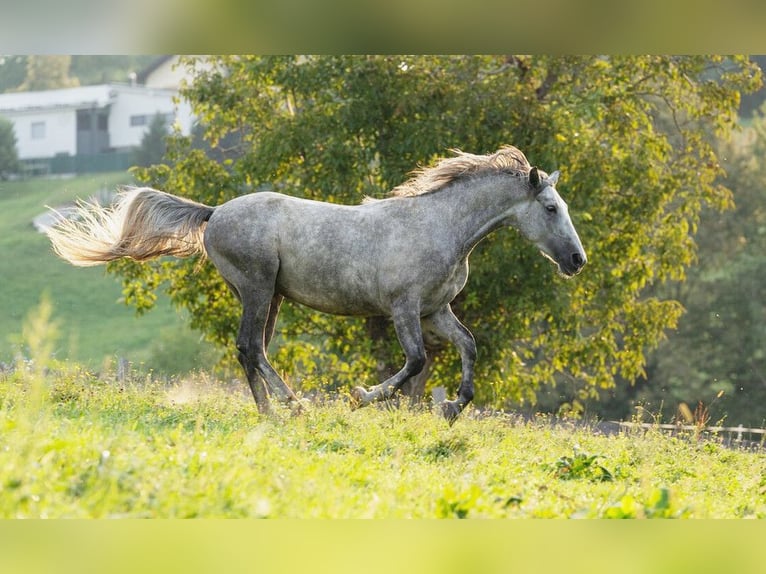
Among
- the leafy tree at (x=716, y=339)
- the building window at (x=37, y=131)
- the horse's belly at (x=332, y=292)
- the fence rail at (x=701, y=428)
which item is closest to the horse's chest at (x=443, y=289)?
the horse's belly at (x=332, y=292)

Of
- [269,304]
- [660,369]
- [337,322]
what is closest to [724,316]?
[660,369]

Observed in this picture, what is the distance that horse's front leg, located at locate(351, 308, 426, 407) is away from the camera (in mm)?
9133

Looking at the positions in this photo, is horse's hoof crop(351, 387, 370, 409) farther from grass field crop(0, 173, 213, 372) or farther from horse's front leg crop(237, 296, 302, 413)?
grass field crop(0, 173, 213, 372)

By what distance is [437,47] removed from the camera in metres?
2.77

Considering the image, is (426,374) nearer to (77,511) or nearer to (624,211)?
(624,211)

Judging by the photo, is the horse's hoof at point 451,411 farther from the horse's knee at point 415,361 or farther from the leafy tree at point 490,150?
the leafy tree at point 490,150

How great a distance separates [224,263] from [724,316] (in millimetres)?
31025

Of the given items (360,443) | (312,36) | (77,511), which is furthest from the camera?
(360,443)

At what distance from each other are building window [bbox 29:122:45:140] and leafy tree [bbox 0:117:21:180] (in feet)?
5.15

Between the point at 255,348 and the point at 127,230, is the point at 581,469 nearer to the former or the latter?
the point at 255,348

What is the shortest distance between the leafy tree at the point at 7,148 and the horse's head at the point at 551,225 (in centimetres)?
5218

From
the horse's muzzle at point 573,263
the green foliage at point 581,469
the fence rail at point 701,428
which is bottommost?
the fence rail at point 701,428

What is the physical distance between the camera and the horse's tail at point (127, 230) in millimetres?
9758

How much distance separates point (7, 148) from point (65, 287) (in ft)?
28.3
